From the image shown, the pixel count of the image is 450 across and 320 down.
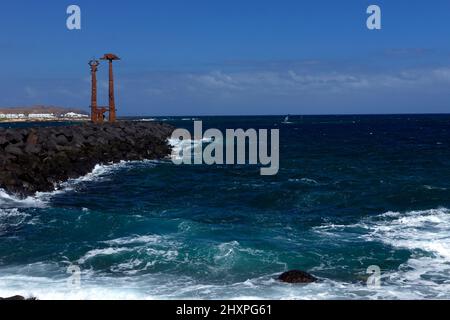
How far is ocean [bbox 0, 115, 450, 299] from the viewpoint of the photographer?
1011 cm

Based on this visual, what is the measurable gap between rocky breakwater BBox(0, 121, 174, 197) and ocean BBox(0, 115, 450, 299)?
112 cm

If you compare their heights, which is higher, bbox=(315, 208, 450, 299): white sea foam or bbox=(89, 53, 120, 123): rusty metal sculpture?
bbox=(89, 53, 120, 123): rusty metal sculpture

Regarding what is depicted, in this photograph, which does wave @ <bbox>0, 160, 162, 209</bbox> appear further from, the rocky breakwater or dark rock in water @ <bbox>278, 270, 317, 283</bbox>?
dark rock in water @ <bbox>278, 270, 317, 283</bbox>

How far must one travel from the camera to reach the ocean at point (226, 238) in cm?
1011

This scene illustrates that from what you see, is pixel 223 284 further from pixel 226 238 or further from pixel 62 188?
pixel 62 188

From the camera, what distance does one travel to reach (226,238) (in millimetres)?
13969

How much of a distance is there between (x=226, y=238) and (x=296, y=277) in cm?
397

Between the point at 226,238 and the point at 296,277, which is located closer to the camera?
the point at 296,277

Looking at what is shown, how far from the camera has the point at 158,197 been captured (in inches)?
826

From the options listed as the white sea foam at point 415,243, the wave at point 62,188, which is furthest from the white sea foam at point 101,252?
the wave at point 62,188

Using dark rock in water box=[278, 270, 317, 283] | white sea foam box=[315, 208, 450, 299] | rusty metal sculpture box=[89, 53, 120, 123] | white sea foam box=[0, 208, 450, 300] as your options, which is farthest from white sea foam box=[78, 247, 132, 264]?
rusty metal sculpture box=[89, 53, 120, 123]

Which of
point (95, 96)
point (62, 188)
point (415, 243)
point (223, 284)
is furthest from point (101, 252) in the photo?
point (95, 96)

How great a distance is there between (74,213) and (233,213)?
203 inches
